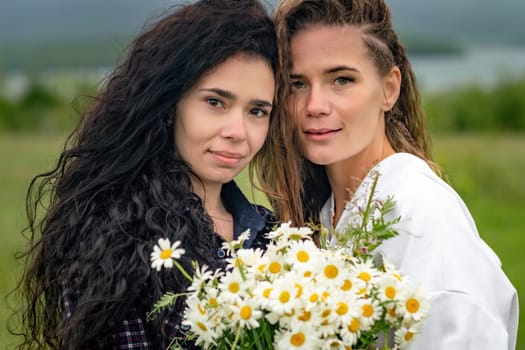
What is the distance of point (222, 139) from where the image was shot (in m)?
3.72

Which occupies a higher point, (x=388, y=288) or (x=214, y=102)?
(x=214, y=102)

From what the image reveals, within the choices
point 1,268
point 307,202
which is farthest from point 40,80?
point 307,202

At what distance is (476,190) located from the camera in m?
21.1

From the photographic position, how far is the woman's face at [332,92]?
4.01m

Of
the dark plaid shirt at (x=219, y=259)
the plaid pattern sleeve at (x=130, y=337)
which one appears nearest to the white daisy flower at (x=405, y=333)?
the dark plaid shirt at (x=219, y=259)

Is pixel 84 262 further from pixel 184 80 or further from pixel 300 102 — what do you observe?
pixel 300 102

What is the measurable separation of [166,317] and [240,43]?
3.68ft

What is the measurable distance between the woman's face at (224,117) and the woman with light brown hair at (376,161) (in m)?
0.21

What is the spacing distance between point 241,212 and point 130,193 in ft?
2.09

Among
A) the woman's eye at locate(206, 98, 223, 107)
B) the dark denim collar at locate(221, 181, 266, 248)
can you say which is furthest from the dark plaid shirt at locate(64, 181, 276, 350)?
the woman's eye at locate(206, 98, 223, 107)

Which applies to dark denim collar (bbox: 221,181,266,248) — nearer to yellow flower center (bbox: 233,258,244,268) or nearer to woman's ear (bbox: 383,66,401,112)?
woman's ear (bbox: 383,66,401,112)

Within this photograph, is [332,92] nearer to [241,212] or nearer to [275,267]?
[241,212]

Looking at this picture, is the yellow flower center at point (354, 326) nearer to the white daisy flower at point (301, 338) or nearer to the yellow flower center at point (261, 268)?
the white daisy flower at point (301, 338)

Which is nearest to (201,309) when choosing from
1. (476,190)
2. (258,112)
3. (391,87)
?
(258,112)
